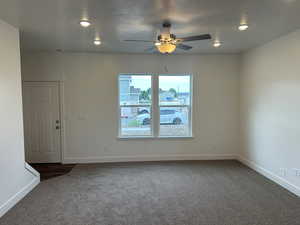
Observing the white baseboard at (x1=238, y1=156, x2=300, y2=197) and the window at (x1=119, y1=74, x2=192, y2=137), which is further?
the window at (x1=119, y1=74, x2=192, y2=137)

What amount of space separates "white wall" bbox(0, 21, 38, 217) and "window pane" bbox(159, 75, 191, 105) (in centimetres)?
311

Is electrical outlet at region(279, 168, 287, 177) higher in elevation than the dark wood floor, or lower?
higher

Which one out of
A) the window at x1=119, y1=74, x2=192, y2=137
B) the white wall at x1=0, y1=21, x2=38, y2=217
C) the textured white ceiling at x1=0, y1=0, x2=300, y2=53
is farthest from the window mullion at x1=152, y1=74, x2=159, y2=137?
the white wall at x1=0, y1=21, x2=38, y2=217

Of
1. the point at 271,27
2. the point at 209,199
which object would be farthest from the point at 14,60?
the point at 271,27

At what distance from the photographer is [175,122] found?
538 cm

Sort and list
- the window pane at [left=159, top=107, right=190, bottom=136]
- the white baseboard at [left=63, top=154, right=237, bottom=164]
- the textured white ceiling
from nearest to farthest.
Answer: the textured white ceiling → the white baseboard at [left=63, top=154, right=237, bottom=164] → the window pane at [left=159, top=107, right=190, bottom=136]

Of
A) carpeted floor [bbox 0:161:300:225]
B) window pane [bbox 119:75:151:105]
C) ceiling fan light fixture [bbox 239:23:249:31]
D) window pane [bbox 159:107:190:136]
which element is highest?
ceiling fan light fixture [bbox 239:23:249:31]

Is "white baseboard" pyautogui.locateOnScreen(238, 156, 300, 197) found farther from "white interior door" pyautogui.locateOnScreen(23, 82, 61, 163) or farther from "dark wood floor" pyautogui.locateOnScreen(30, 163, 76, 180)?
Result: "white interior door" pyautogui.locateOnScreen(23, 82, 61, 163)

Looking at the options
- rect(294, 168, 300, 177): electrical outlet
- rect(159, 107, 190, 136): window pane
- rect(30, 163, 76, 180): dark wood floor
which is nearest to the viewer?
rect(294, 168, 300, 177): electrical outlet

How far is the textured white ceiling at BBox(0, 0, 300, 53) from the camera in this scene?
2.45 meters

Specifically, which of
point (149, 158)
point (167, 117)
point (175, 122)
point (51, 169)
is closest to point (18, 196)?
point (51, 169)

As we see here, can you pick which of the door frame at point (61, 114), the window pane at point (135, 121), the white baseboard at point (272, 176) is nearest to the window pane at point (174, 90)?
the window pane at point (135, 121)

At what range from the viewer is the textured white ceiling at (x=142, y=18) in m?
2.45

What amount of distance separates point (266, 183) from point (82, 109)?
13.6 feet
